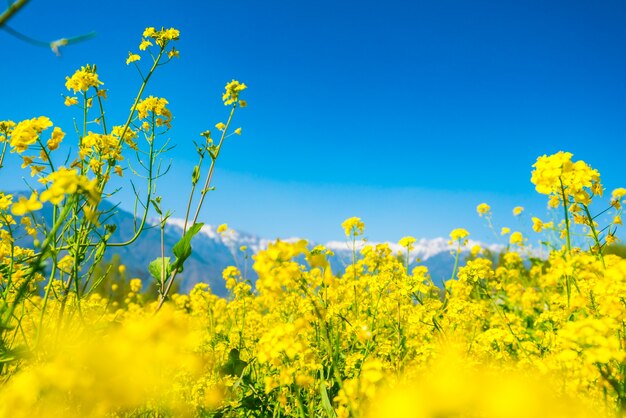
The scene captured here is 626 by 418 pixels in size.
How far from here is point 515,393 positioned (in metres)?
0.69

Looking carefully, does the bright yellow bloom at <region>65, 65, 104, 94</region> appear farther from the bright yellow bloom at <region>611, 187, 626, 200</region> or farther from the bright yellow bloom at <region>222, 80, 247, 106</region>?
the bright yellow bloom at <region>611, 187, 626, 200</region>

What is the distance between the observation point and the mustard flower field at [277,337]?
81 cm

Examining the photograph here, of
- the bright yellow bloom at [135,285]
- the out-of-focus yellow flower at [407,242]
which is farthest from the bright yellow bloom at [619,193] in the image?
the bright yellow bloom at [135,285]

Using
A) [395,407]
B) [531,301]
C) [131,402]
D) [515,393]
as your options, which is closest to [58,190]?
[131,402]

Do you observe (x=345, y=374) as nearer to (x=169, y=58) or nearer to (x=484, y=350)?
(x=484, y=350)

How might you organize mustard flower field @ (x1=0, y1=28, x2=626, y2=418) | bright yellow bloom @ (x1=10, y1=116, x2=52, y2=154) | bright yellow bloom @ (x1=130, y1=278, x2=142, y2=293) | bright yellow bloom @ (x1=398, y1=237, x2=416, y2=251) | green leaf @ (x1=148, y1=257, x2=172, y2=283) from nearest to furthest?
mustard flower field @ (x1=0, y1=28, x2=626, y2=418) → bright yellow bloom @ (x1=10, y1=116, x2=52, y2=154) → green leaf @ (x1=148, y1=257, x2=172, y2=283) → bright yellow bloom @ (x1=398, y1=237, x2=416, y2=251) → bright yellow bloom @ (x1=130, y1=278, x2=142, y2=293)

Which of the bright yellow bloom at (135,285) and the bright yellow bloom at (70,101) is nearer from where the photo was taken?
the bright yellow bloom at (70,101)

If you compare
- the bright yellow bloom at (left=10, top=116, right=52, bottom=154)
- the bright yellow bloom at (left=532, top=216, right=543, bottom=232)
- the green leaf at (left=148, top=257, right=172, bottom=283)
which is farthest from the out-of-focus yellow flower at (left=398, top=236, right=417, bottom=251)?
the bright yellow bloom at (left=10, top=116, right=52, bottom=154)

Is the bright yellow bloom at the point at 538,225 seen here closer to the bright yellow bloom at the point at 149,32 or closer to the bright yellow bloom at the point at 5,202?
the bright yellow bloom at the point at 149,32

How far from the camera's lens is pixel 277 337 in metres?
1.50

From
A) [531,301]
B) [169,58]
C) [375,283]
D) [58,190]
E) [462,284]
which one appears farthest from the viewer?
[531,301]

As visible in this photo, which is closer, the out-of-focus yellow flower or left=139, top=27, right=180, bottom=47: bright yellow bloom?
left=139, top=27, right=180, bottom=47: bright yellow bloom

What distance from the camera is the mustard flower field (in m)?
0.81

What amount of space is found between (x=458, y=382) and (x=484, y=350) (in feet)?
5.97
